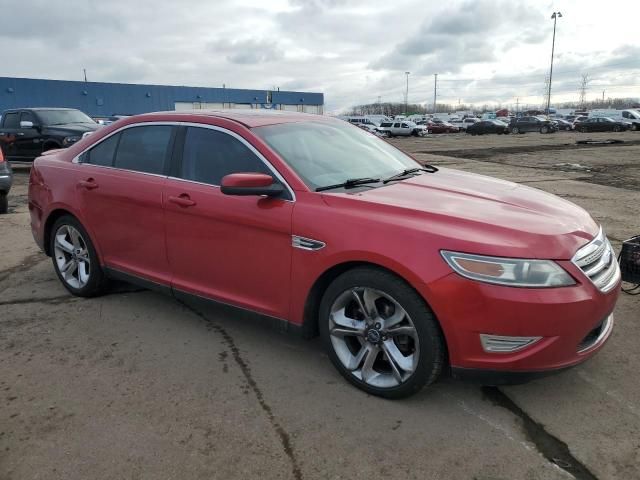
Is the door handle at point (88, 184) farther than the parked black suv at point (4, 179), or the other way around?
the parked black suv at point (4, 179)

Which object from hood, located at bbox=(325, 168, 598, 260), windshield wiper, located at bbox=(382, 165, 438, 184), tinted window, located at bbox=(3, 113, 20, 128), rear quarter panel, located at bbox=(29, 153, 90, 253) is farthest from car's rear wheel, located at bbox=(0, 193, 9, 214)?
hood, located at bbox=(325, 168, 598, 260)

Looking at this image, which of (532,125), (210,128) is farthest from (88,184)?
(532,125)

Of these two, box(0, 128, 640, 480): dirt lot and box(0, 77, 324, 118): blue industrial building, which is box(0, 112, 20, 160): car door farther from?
box(0, 77, 324, 118): blue industrial building

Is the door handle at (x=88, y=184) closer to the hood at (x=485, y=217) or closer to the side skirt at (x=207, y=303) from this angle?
the side skirt at (x=207, y=303)

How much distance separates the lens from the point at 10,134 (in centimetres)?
1404

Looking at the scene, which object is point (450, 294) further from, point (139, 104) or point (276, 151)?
point (139, 104)

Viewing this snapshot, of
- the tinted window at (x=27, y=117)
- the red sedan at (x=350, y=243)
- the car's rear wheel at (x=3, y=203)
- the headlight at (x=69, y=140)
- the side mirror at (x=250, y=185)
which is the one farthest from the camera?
the tinted window at (x=27, y=117)

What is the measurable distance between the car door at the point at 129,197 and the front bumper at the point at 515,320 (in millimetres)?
Result: 2191

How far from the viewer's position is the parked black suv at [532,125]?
152ft

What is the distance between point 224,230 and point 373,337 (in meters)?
1.20

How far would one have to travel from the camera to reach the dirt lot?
253cm

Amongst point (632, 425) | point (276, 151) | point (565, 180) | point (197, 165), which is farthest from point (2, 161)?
point (565, 180)

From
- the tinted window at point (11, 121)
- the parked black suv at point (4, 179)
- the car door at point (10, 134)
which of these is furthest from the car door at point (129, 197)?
the tinted window at point (11, 121)

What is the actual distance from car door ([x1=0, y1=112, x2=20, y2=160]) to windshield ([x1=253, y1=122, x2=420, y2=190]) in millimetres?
12601
